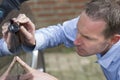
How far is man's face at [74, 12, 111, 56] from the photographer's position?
2754mm

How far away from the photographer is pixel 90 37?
2.76 m

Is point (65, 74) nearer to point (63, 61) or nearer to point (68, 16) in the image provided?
point (63, 61)

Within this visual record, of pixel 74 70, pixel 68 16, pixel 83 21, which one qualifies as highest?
pixel 83 21

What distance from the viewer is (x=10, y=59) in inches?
111

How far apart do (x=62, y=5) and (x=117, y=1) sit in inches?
142

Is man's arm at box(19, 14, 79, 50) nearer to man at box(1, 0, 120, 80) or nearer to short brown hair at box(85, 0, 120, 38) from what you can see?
man at box(1, 0, 120, 80)

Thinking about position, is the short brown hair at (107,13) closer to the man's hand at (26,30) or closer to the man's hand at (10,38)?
the man's hand at (26,30)

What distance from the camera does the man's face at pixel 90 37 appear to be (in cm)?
275

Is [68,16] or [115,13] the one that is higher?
[115,13]

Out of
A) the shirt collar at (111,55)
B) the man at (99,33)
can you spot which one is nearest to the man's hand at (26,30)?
the man at (99,33)

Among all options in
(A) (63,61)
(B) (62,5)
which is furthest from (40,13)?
(A) (63,61)

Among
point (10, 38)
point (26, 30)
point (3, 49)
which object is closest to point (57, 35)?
point (26, 30)

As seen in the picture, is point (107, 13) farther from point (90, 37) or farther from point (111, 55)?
point (111, 55)

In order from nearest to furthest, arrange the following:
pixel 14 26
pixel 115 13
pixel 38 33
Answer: pixel 14 26
pixel 115 13
pixel 38 33
